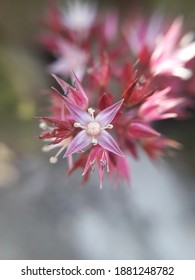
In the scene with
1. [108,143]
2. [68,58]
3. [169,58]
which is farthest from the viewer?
[68,58]

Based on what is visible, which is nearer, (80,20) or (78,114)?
(78,114)

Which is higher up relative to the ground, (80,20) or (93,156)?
(80,20)

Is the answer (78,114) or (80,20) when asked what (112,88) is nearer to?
(80,20)

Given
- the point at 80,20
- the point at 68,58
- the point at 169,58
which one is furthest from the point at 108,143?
the point at 80,20

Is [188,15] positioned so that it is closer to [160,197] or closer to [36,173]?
[160,197]

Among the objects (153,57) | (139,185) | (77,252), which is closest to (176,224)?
(139,185)

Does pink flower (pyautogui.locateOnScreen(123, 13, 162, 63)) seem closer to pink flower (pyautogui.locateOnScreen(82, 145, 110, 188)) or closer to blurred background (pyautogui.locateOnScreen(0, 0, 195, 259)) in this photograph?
blurred background (pyautogui.locateOnScreen(0, 0, 195, 259))

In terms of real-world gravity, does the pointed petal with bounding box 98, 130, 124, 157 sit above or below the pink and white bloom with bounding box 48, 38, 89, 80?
below

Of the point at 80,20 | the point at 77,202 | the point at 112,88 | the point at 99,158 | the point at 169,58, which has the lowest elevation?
the point at 99,158

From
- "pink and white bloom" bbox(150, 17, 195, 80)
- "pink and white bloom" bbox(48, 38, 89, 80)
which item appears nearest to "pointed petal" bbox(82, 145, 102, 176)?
"pink and white bloom" bbox(150, 17, 195, 80)
